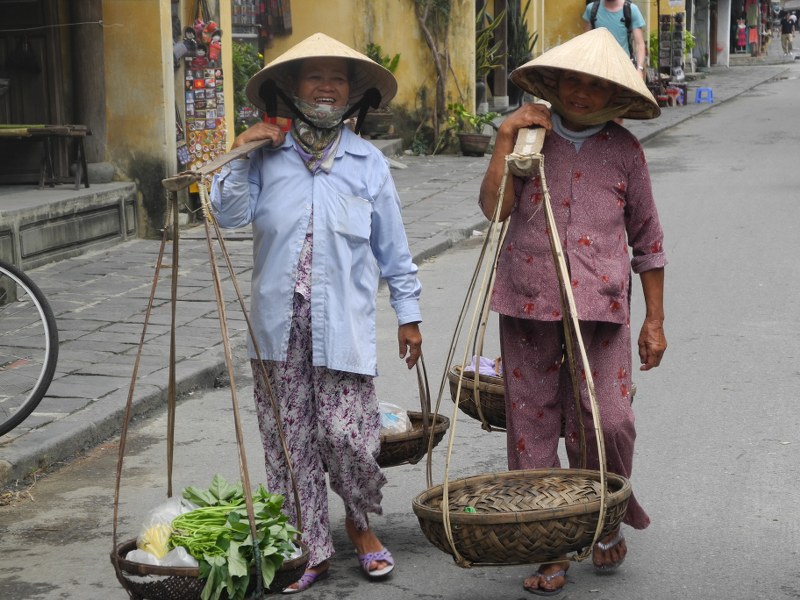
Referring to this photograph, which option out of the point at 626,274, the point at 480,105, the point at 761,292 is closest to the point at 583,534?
the point at 626,274

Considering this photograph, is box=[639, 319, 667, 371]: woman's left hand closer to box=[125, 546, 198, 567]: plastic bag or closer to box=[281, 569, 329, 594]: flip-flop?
box=[281, 569, 329, 594]: flip-flop

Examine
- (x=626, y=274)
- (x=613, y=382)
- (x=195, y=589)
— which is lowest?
(x=195, y=589)

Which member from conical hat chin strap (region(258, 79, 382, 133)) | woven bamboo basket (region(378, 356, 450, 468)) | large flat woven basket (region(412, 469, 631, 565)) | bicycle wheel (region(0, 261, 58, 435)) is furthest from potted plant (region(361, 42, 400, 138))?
large flat woven basket (region(412, 469, 631, 565))

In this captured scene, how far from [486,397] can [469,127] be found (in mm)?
13080

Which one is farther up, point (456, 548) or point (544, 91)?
point (544, 91)

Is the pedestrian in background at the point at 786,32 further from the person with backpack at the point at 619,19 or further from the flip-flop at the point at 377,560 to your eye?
the flip-flop at the point at 377,560

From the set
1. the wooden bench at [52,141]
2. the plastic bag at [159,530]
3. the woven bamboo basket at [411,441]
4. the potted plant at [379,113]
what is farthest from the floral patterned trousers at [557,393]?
the potted plant at [379,113]

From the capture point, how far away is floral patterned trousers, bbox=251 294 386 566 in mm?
4055

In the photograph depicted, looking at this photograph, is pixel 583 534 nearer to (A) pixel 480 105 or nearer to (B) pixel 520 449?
(B) pixel 520 449

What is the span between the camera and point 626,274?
4066 mm

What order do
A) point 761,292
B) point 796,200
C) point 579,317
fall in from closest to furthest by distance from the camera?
point 579,317 < point 761,292 < point 796,200

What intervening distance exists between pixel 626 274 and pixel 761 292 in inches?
194

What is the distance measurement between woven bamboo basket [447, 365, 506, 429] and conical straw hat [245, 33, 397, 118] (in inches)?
38.8

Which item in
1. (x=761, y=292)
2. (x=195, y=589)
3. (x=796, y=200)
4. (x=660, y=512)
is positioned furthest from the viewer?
(x=796, y=200)
